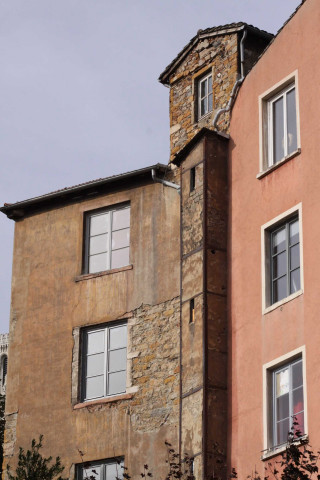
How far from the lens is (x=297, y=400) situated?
1983 centimetres

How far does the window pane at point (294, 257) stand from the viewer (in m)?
20.8

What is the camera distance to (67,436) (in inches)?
948

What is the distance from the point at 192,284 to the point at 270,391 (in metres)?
3.23

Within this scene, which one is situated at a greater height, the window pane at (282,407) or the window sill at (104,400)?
the window sill at (104,400)

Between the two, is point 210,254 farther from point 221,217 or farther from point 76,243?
point 76,243

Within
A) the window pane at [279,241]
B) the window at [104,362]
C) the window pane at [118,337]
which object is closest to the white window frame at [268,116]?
the window pane at [279,241]

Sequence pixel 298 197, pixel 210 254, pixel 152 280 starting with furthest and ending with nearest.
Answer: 1. pixel 152 280
2. pixel 210 254
3. pixel 298 197

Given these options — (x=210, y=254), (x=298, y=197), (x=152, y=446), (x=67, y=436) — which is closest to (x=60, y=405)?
(x=67, y=436)

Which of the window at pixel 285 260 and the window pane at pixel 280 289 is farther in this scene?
the window pane at pixel 280 289

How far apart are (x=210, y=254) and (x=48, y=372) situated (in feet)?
15.7

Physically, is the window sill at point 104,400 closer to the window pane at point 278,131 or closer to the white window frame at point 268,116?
the white window frame at point 268,116

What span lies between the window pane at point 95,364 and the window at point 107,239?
195 centimetres

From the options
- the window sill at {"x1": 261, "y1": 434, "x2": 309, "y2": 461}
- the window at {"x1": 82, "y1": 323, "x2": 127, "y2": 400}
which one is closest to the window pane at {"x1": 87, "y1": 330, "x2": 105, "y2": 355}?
the window at {"x1": 82, "y1": 323, "x2": 127, "y2": 400}

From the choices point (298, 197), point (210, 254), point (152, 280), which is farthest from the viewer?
point (152, 280)
